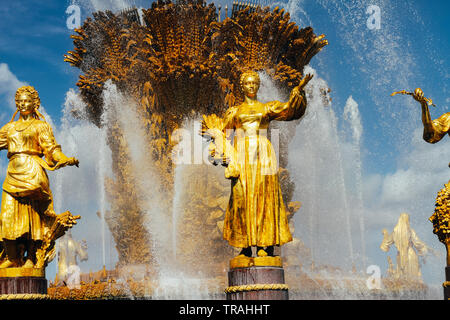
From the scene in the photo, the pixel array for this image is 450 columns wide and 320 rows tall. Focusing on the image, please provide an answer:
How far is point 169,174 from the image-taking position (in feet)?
50.1

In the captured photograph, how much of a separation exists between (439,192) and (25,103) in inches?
228

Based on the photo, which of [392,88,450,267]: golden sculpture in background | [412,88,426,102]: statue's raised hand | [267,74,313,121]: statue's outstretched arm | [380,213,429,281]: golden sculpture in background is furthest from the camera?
[380,213,429,281]: golden sculpture in background

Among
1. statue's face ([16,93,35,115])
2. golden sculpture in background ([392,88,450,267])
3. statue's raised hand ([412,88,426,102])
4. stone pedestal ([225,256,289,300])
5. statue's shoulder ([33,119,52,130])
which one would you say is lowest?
stone pedestal ([225,256,289,300])

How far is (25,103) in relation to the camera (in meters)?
9.30

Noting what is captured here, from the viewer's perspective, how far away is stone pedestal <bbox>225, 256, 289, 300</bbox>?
795 centimetres

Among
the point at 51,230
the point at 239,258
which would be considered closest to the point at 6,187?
the point at 51,230

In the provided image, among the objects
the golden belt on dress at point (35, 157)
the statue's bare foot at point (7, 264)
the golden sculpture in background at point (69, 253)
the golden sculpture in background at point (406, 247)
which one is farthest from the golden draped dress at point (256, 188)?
the golden sculpture in background at point (406, 247)

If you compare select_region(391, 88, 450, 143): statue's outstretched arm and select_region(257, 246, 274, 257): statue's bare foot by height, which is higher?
select_region(391, 88, 450, 143): statue's outstretched arm

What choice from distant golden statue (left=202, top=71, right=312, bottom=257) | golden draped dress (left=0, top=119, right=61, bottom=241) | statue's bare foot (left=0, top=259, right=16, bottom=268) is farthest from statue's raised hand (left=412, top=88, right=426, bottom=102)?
statue's bare foot (left=0, top=259, right=16, bottom=268)

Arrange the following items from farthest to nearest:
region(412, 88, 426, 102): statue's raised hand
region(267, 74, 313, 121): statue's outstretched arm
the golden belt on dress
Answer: the golden belt on dress → region(267, 74, 313, 121): statue's outstretched arm → region(412, 88, 426, 102): statue's raised hand

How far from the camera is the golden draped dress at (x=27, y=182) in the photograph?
8703 millimetres

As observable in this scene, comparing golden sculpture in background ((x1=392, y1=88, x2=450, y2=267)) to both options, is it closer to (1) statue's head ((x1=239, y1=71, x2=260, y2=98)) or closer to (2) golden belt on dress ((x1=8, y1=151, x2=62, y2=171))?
(1) statue's head ((x1=239, y1=71, x2=260, y2=98))

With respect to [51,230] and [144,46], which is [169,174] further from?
[51,230]

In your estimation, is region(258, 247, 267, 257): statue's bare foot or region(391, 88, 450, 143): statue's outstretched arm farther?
region(391, 88, 450, 143): statue's outstretched arm
